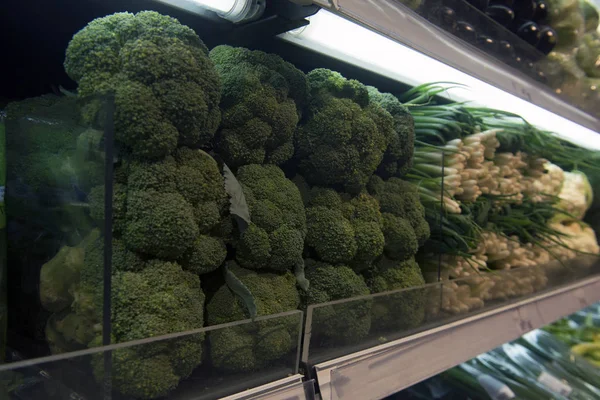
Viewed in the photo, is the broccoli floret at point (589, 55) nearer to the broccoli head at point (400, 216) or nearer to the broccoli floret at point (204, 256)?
the broccoli head at point (400, 216)

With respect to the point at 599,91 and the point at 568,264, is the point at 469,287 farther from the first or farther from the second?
the point at 599,91

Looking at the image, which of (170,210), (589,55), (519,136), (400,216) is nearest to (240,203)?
(170,210)

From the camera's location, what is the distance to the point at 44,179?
2.04 feet

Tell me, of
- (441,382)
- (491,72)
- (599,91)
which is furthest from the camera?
(599,91)

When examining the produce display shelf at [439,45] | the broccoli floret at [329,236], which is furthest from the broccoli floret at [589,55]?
the broccoli floret at [329,236]

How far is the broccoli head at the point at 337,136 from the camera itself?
1000mm

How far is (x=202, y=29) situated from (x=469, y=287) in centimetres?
90

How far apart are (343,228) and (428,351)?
0.32 metres

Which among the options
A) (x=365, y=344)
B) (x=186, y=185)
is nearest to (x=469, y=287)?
(x=365, y=344)

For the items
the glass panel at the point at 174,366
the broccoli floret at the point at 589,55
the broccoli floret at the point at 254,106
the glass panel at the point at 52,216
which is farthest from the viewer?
the broccoli floret at the point at 589,55

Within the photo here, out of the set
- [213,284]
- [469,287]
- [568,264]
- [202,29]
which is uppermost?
[202,29]

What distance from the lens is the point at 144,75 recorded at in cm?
68

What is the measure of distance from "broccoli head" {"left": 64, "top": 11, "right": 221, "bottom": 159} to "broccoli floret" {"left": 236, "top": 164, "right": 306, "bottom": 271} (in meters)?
0.18

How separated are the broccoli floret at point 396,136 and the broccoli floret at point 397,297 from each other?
0.24 meters
